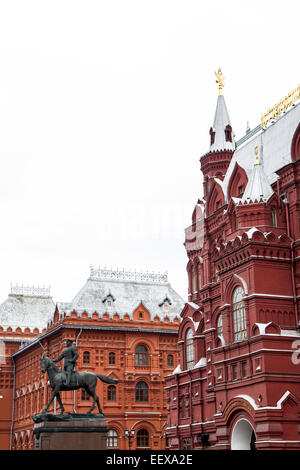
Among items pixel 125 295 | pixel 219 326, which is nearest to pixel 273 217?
pixel 219 326

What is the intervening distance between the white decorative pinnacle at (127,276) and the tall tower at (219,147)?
20.2m

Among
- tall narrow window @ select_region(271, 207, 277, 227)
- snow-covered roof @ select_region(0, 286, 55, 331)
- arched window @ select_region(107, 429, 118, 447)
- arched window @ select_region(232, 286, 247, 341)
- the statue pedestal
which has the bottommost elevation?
the statue pedestal

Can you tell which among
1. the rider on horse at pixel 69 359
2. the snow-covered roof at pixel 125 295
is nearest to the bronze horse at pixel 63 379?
the rider on horse at pixel 69 359

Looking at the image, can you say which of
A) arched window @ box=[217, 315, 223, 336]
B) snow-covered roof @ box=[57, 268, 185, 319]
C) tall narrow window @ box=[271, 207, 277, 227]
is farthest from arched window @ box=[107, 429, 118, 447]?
tall narrow window @ box=[271, 207, 277, 227]

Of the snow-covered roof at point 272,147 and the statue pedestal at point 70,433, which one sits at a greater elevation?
the snow-covered roof at point 272,147

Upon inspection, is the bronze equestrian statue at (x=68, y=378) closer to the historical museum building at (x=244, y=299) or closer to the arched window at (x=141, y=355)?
the historical museum building at (x=244, y=299)

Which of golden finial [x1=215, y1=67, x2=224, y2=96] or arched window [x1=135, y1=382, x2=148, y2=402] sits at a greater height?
golden finial [x1=215, y1=67, x2=224, y2=96]

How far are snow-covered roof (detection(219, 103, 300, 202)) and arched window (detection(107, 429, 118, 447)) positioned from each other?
24436mm

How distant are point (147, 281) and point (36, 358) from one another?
13255 mm

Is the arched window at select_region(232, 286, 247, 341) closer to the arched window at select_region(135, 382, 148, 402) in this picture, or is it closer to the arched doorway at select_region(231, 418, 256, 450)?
the arched doorway at select_region(231, 418, 256, 450)

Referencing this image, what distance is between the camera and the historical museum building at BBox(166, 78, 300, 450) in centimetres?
3628

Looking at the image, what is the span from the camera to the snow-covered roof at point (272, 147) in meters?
43.6

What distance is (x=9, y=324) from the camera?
78.8 meters

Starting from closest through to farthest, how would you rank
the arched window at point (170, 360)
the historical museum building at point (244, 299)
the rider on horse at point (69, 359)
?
1. the rider on horse at point (69, 359)
2. the historical museum building at point (244, 299)
3. the arched window at point (170, 360)
